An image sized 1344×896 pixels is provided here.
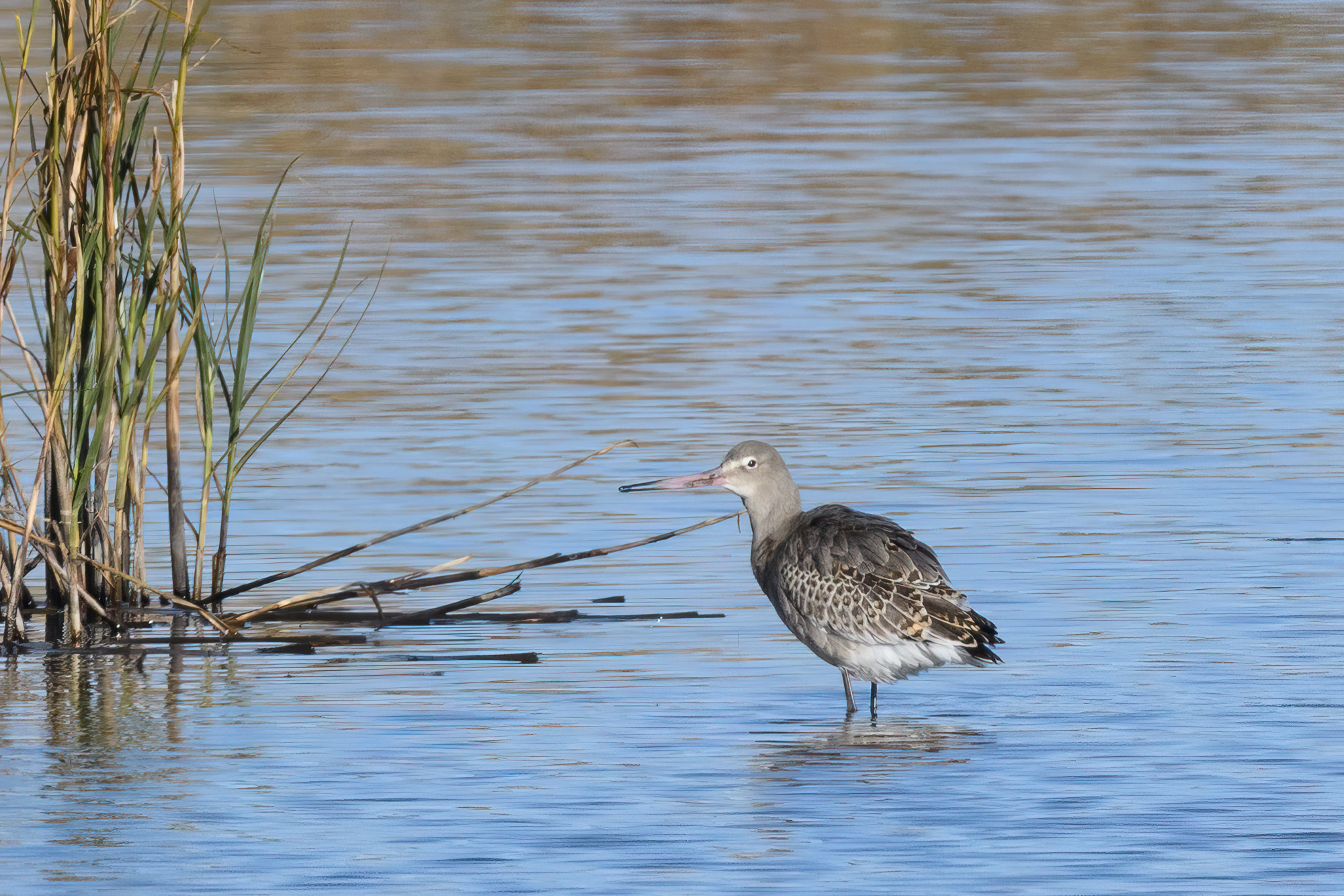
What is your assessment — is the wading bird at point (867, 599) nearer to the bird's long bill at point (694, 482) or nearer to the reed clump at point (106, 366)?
the bird's long bill at point (694, 482)

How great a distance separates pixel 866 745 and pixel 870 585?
26.5 inches

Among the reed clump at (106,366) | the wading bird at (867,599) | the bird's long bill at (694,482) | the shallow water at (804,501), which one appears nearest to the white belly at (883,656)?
the wading bird at (867,599)

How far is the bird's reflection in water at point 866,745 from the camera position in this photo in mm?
7500

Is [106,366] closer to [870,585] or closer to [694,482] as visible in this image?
[694,482]

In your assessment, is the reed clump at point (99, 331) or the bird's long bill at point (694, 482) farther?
the bird's long bill at point (694, 482)

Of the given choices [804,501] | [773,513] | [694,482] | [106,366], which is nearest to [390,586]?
[694,482]

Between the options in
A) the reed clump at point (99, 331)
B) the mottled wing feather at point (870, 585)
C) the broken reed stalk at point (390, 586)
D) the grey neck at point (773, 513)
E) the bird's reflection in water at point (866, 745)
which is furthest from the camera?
the grey neck at point (773, 513)

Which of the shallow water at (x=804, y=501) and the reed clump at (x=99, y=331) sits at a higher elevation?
the reed clump at (x=99, y=331)

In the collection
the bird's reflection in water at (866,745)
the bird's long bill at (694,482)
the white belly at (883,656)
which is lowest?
the bird's reflection in water at (866,745)

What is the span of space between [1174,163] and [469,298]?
7.43m

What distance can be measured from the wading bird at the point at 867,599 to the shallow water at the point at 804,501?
0.64 ft

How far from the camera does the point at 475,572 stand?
8.80 m

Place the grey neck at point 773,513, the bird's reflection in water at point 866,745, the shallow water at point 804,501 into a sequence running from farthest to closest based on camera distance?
the grey neck at point 773,513, the bird's reflection in water at point 866,745, the shallow water at point 804,501

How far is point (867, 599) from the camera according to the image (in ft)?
26.9
